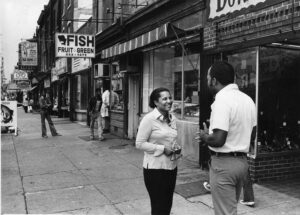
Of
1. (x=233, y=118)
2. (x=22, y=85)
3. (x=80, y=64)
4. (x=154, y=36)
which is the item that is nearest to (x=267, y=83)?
(x=154, y=36)

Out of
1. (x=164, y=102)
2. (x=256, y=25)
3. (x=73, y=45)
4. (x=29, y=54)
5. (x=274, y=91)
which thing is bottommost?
(x=164, y=102)

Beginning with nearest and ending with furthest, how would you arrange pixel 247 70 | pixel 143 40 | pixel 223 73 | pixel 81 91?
1. pixel 223 73
2. pixel 247 70
3. pixel 143 40
4. pixel 81 91

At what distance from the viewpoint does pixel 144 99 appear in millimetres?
11500

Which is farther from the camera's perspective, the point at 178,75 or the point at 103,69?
the point at 103,69

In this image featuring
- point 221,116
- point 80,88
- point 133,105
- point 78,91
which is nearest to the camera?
point 221,116

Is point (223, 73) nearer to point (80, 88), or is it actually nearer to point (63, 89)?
point (80, 88)

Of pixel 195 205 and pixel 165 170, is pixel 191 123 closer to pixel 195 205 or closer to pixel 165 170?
pixel 195 205

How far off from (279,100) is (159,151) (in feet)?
13.1

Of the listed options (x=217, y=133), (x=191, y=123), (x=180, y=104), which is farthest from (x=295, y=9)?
(x=180, y=104)

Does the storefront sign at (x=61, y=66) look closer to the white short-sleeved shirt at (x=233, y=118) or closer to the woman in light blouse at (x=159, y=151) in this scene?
the woman in light blouse at (x=159, y=151)

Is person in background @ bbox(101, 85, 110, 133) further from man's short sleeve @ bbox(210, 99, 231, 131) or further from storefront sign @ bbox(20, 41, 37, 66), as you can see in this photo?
storefront sign @ bbox(20, 41, 37, 66)

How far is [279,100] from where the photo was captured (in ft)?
22.0

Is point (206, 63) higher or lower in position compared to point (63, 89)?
→ higher

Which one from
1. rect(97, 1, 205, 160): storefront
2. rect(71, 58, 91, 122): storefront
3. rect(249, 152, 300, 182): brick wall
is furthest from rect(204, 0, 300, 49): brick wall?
rect(71, 58, 91, 122): storefront
